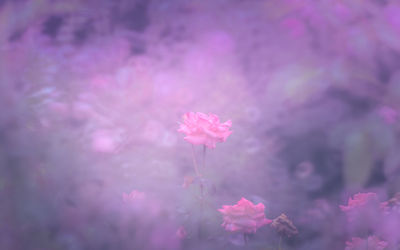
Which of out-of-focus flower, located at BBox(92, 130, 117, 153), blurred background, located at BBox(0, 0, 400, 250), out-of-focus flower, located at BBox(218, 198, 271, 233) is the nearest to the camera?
blurred background, located at BBox(0, 0, 400, 250)

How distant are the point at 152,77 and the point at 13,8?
65 cm

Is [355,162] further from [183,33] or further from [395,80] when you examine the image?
[183,33]

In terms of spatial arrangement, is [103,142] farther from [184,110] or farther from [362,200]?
[362,200]

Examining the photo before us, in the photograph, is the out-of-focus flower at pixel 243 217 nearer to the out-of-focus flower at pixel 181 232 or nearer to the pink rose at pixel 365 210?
the out-of-focus flower at pixel 181 232

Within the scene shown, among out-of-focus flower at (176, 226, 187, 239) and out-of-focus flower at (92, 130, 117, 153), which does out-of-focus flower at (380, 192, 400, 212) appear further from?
out-of-focus flower at (92, 130, 117, 153)

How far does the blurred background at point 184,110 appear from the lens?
2.56 ft

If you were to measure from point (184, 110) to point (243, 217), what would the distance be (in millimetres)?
837

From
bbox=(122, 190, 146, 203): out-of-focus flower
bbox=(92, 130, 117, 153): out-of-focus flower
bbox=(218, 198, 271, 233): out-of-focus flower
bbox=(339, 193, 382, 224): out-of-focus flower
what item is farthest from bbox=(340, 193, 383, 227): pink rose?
bbox=(92, 130, 117, 153): out-of-focus flower

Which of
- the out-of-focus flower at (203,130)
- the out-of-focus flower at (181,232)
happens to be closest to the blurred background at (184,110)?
the out-of-focus flower at (181,232)

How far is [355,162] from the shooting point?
2.26 ft

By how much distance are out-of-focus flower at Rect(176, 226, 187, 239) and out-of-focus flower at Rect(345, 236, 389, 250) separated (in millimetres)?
426

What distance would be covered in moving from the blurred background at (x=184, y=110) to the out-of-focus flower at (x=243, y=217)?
5 centimetres

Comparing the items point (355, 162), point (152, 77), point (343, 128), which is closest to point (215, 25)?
point (152, 77)

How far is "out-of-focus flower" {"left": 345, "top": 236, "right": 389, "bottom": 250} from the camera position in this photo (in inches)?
35.0
